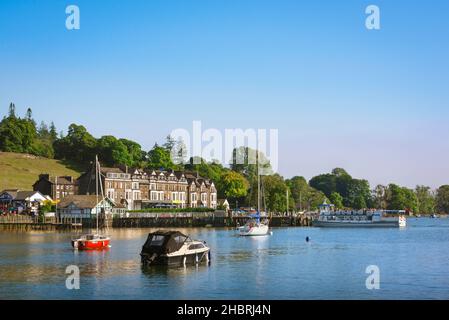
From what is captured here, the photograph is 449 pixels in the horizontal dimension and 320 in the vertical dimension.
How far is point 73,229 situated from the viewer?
130 metres

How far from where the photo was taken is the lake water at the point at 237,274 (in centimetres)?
4381

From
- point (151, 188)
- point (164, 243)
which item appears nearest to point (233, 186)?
point (151, 188)

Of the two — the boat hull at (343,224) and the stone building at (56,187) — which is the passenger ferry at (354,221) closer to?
the boat hull at (343,224)

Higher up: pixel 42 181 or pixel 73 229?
pixel 42 181

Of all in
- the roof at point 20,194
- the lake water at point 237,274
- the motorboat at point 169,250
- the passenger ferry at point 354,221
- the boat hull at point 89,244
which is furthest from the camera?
the roof at point 20,194

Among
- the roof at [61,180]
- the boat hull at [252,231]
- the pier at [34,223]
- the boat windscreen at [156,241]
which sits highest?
the roof at [61,180]

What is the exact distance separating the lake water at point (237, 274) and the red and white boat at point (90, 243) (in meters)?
0.94

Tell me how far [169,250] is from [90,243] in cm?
2393

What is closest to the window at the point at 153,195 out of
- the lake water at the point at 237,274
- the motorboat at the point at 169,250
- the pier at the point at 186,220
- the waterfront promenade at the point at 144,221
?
the waterfront promenade at the point at 144,221

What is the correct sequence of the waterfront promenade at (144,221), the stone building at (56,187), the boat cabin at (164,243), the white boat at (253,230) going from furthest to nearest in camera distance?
the stone building at (56,187), the waterfront promenade at (144,221), the white boat at (253,230), the boat cabin at (164,243)
